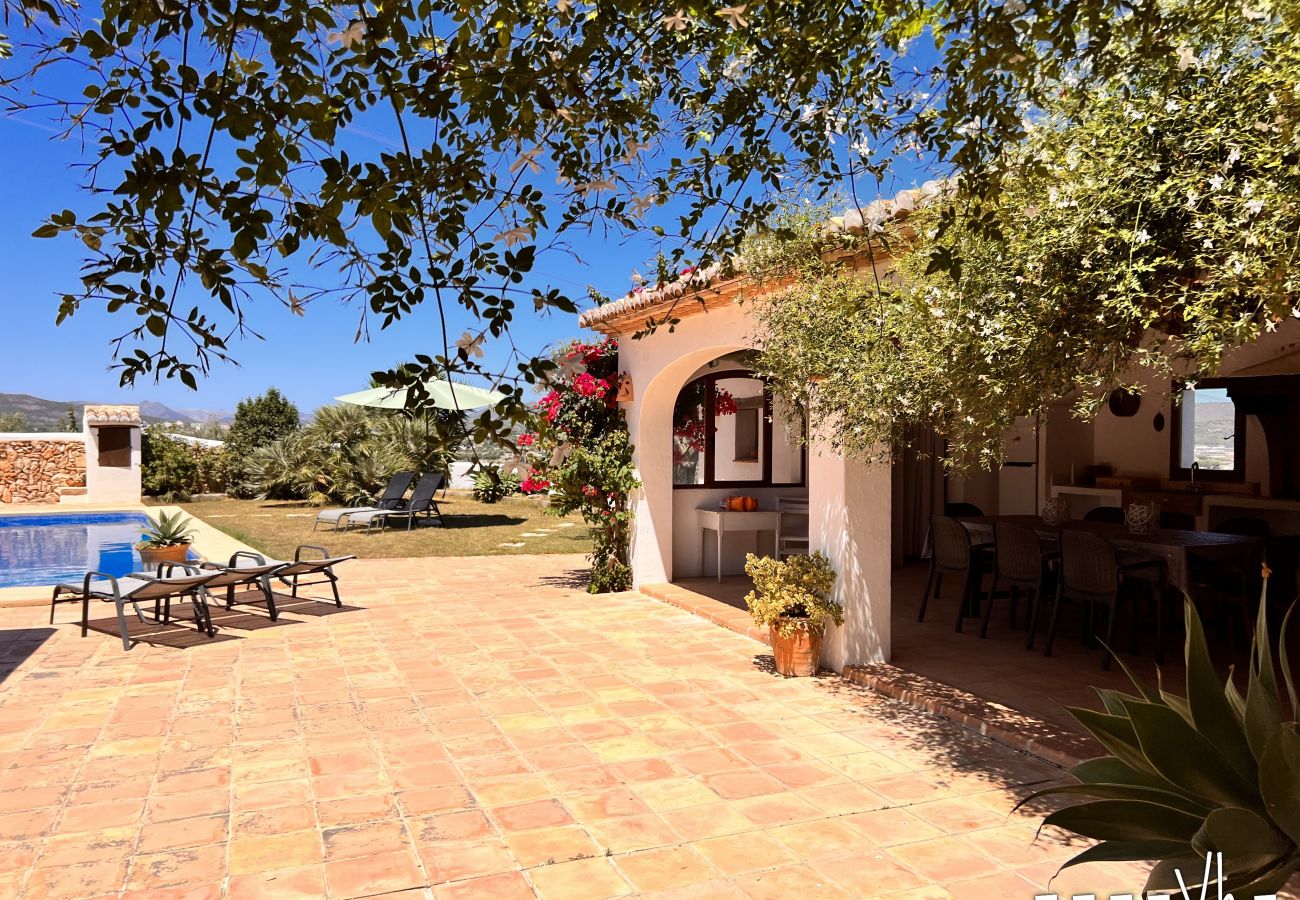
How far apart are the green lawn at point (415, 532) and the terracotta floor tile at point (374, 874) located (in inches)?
293

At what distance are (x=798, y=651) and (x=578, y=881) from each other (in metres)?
3.29

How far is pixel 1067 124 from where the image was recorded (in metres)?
3.60

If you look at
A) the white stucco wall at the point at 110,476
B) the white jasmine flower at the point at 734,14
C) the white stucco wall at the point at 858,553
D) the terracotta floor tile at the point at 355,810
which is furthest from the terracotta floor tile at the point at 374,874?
the white stucco wall at the point at 110,476

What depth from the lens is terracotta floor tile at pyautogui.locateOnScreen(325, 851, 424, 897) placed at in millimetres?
3299

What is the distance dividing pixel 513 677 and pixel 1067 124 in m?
4.94

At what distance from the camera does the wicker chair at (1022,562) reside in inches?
A: 272

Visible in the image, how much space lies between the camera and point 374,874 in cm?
342

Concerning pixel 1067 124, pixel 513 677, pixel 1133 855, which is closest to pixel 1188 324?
pixel 1067 124

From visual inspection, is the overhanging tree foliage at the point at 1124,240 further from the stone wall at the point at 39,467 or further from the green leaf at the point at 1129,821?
the stone wall at the point at 39,467

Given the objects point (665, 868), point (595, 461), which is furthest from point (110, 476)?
point (665, 868)

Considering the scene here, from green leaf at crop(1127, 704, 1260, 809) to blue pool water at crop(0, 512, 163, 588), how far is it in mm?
12526

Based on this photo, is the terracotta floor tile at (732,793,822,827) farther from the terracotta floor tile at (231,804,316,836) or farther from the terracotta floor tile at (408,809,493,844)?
the terracotta floor tile at (231,804,316,836)

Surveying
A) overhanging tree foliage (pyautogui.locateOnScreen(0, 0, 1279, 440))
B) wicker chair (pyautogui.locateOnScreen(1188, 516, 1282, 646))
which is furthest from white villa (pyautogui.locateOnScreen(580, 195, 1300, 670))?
overhanging tree foliage (pyautogui.locateOnScreen(0, 0, 1279, 440))

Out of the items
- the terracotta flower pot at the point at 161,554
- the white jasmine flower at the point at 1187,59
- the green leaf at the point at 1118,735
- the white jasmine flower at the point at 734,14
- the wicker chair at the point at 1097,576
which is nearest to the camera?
the green leaf at the point at 1118,735
